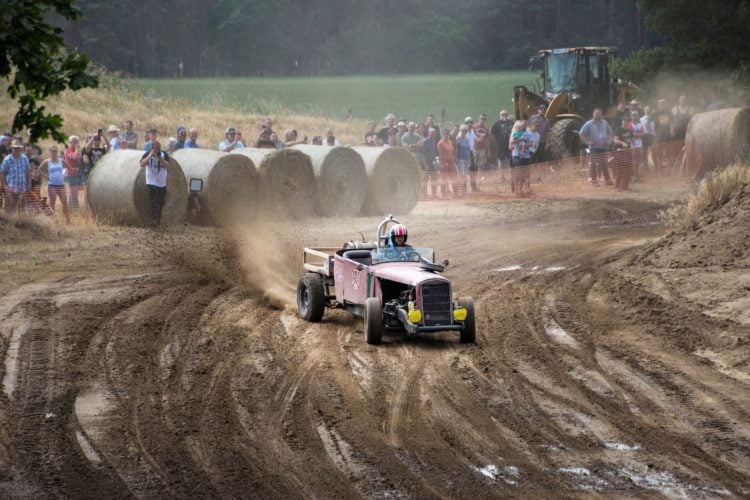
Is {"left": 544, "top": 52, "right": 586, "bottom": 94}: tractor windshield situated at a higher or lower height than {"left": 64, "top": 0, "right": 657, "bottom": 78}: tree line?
lower

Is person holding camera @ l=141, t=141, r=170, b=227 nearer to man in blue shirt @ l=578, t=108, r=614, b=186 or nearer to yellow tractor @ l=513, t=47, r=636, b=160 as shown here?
man in blue shirt @ l=578, t=108, r=614, b=186

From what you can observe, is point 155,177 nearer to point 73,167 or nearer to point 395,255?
point 73,167

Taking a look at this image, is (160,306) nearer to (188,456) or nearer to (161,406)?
(161,406)

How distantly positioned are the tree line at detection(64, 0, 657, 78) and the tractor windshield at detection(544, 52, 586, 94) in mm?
26882

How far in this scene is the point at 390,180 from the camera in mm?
26422

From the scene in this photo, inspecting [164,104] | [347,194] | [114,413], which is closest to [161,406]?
[114,413]

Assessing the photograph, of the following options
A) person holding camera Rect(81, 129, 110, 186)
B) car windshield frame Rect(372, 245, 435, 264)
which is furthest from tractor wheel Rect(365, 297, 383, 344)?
person holding camera Rect(81, 129, 110, 186)

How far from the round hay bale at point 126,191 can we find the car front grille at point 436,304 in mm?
10998

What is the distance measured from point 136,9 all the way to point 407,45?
49.4 feet

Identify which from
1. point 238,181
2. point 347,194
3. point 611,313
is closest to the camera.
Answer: point 611,313

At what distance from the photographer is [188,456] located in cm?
848

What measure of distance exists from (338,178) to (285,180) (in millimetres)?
1472

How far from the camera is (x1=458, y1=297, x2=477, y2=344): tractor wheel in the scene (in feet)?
40.7

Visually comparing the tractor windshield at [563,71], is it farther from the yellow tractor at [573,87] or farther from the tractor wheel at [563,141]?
the tractor wheel at [563,141]
